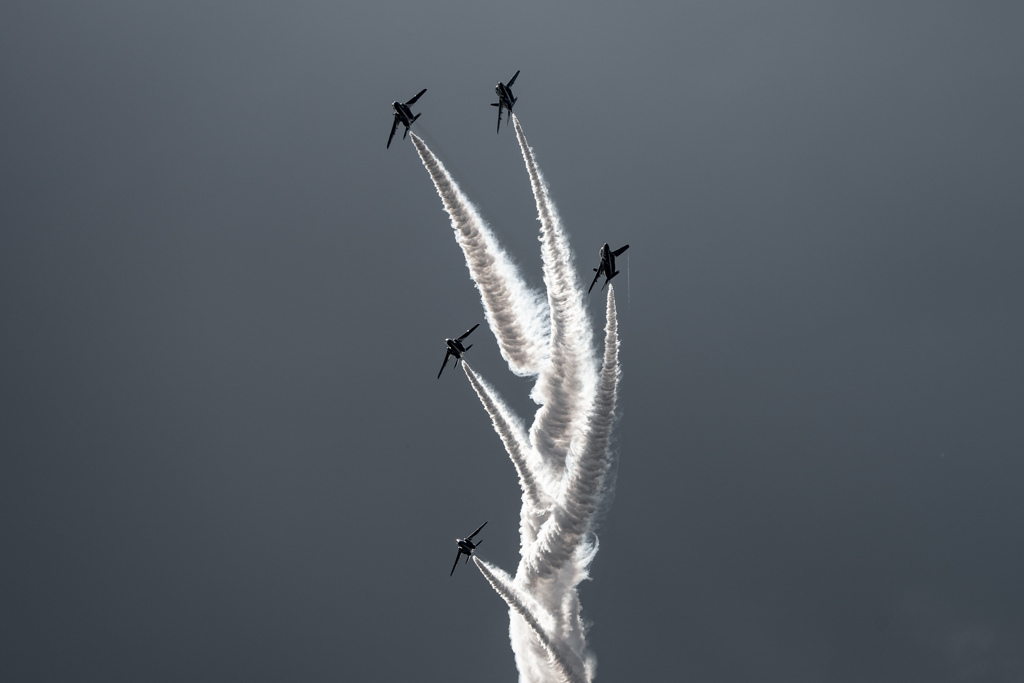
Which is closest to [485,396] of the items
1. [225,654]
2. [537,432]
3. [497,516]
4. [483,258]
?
[537,432]

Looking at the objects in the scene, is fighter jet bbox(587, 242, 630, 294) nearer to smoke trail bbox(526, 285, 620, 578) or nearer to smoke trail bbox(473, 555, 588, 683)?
smoke trail bbox(526, 285, 620, 578)

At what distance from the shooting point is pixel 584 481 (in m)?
63.0

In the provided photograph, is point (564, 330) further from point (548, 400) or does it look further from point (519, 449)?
point (519, 449)

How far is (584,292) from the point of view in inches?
2515

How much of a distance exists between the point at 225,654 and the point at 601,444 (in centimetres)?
8811

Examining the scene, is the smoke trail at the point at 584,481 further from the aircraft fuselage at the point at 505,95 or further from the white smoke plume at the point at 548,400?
the aircraft fuselage at the point at 505,95

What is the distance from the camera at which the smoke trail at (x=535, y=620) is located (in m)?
65.4

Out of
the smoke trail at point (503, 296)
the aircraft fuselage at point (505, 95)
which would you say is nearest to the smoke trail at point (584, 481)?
the smoke trail at point (503, 296)

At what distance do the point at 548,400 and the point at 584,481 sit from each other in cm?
531

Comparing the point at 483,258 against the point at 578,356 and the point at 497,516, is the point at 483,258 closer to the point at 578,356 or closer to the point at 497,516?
the point at 578,356

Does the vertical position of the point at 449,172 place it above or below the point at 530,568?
above

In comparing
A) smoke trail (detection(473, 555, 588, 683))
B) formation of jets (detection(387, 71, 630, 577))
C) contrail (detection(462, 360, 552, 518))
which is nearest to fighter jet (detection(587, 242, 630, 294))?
formation of jets (detection(387, 71, 630, 577))

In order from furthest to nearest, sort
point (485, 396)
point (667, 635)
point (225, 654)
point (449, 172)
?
1. point (225, 654)
2. point (667, 635)
3. point (485, 396)
4. point (449, 172)

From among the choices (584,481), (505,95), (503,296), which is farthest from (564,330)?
(505,95)
